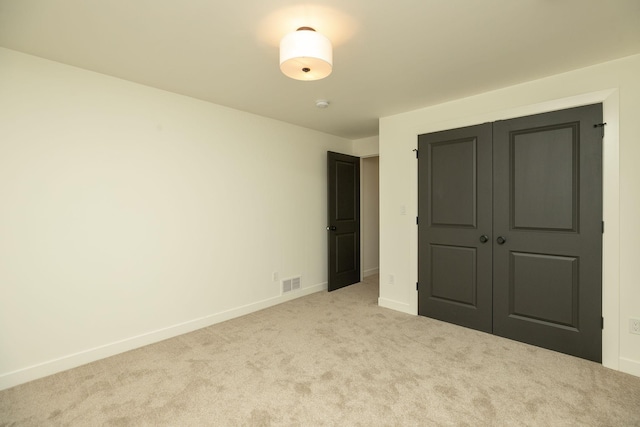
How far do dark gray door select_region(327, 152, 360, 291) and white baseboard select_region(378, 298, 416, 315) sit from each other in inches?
36.9

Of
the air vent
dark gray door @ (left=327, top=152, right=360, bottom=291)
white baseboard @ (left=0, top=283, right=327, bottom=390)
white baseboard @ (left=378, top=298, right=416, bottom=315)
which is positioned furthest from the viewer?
dark gray door @ (left=327, top=152, right=360, bottom=291)

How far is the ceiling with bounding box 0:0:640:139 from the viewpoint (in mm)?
1785

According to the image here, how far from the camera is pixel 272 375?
2342mm

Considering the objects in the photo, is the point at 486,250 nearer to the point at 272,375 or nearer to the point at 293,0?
the point at 272,375

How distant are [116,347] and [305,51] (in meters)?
2.88

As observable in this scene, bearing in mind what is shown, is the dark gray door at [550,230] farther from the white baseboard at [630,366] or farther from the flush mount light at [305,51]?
the flush mount light at [305,51]

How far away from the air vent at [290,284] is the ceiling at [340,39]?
2.45 m

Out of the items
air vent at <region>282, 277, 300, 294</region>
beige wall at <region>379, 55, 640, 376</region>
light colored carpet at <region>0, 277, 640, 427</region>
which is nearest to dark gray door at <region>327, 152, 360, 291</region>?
air vent at <region>282, 277, 300, 294</region>

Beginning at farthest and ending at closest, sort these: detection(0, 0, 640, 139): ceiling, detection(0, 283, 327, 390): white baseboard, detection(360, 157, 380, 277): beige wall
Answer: detection(360, 157, 380, 277): beige wall
detection(0, 283, 327, 390): white baseboard
detection(0, 0, 640, 139): ceiling

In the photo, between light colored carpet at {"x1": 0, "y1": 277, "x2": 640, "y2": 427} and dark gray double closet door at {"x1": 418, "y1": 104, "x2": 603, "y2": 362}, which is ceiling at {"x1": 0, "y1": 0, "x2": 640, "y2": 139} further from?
light colored carpet at {"x1": 0, "y1": 277, "x2": 640, "y2": 427}

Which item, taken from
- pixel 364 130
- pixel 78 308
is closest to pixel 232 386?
pixel 78 308

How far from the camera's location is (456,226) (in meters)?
3.31

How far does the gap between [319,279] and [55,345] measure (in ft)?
10.1

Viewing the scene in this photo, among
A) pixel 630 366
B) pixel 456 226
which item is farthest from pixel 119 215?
pixel 630 366
